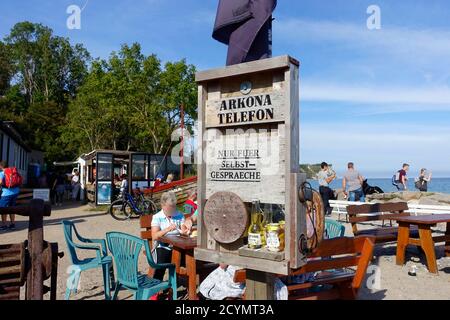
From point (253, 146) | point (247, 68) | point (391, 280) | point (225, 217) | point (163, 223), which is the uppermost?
point (247, 68)

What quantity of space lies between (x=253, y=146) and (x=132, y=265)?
6.69ft

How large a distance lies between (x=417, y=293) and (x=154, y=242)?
326 cm

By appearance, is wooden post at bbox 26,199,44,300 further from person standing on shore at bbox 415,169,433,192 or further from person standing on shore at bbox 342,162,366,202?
person standing on shore at bbox 415,169,433,192

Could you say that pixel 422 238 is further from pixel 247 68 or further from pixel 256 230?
pixel 247 68

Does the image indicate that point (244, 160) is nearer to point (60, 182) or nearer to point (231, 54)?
point (231, 54)

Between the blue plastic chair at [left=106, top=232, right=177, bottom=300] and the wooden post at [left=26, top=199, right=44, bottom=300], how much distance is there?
1778 mm

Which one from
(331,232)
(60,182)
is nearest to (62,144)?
(60,182)

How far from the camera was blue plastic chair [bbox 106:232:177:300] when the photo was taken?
13.3 feet

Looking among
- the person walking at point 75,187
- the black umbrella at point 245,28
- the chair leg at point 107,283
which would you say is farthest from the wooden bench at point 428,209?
the person walking at point 75,187

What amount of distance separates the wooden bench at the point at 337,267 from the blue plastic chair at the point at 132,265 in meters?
0.98

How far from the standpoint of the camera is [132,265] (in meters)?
4.08

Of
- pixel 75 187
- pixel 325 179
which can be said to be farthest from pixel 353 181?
pixel 75 187

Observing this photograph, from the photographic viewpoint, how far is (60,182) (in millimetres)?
21484

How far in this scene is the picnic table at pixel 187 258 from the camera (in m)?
4.36
